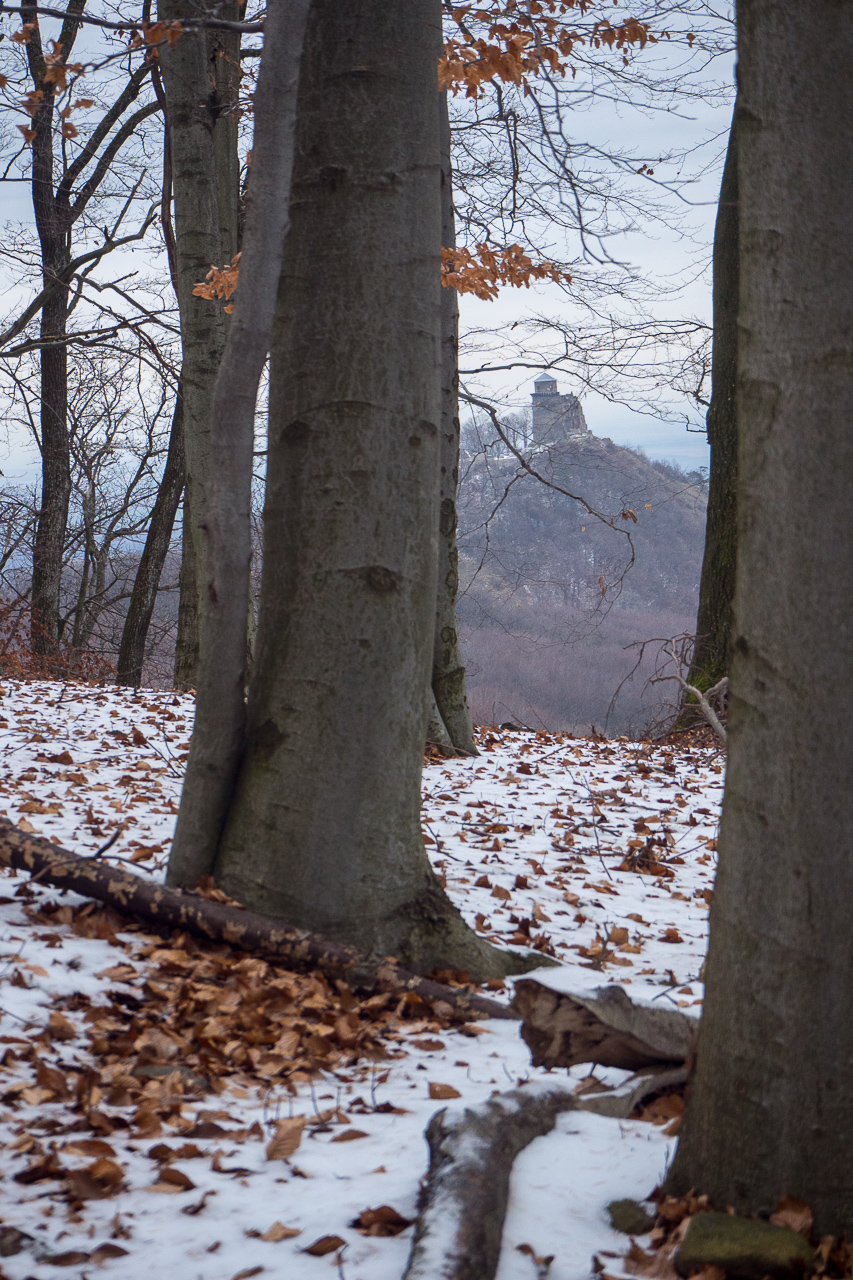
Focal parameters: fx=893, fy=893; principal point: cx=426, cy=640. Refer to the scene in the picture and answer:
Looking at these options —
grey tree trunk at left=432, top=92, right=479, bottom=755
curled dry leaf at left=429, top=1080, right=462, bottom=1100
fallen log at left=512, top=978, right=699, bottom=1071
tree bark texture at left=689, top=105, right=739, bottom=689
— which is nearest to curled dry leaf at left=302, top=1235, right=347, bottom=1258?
curled dry leaf at left=429, top=1080, right=462, bottom=1100

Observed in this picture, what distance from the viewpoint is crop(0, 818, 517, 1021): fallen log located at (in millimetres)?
3090

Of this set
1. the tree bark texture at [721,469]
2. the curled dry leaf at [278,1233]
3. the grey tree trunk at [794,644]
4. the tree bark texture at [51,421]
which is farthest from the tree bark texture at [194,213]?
the tree bark texture at [51,421]

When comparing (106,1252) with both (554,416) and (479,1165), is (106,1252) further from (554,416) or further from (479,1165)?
(554,416)

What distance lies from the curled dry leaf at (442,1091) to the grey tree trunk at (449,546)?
4.62 m

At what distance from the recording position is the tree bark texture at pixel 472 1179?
1.59 m

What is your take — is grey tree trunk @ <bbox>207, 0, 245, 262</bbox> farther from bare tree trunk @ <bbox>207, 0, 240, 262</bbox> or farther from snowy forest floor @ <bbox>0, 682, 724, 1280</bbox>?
snowy forest floor @ <bbox>0, 682, 724, 1280</bbox>

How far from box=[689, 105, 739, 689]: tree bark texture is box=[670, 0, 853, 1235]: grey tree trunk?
7296 mm

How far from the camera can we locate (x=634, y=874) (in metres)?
4.88

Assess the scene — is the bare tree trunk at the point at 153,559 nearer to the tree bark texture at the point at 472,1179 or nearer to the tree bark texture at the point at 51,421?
the tree bark texture at the point at 51,421

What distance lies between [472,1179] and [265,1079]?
2.96ft

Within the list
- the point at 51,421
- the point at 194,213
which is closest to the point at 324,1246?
the point at 194,213

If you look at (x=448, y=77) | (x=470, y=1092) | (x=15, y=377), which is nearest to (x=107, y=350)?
(x=15, y=377)

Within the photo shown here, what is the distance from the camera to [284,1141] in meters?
2.12

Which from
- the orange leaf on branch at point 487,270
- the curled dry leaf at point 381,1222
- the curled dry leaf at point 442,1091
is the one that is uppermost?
the orange leaf on branch at point 487,270
